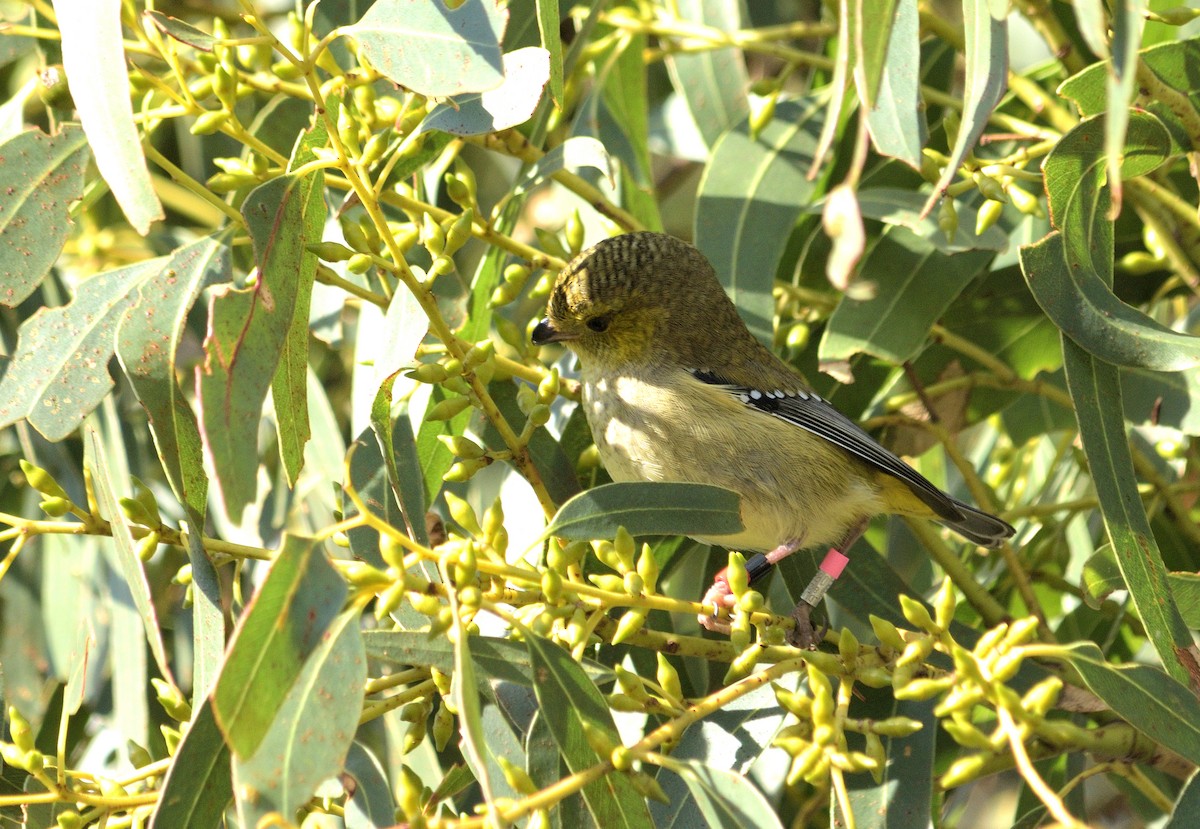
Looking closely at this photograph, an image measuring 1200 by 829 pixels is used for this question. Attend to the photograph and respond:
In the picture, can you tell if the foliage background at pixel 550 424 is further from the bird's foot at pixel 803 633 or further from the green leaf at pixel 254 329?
the bird's foot at pixel 803 633

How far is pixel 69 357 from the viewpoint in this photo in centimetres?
258

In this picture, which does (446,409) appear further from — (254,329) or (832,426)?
(832,426)

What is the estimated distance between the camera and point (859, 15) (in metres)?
1.84

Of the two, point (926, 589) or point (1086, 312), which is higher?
point (1086, 312)

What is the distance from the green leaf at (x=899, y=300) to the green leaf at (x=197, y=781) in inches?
65.1

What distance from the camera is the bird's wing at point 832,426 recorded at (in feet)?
10.2

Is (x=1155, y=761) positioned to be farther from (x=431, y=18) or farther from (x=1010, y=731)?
(x=431, y=18)

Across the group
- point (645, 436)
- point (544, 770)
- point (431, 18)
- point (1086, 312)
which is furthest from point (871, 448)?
point (431, 18)

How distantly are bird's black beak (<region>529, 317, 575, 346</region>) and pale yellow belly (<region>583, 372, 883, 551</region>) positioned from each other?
0.42 ft

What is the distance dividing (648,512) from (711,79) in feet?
6.21

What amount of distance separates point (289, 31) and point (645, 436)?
1.26 meters

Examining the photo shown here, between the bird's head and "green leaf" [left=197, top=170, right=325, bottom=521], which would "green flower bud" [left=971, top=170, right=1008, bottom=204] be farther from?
"green leaf" [left=197, top=170, right=325, bottom=521]

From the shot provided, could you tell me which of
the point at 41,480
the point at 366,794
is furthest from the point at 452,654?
the point at 41,480

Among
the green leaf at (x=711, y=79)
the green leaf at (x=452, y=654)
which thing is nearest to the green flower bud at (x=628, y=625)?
the green leaf at (x=452, y=654)
